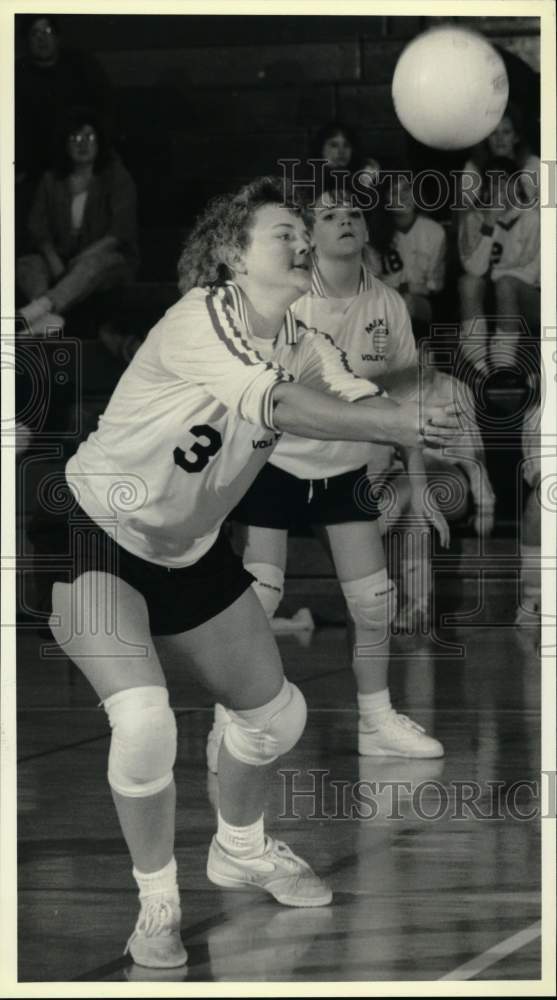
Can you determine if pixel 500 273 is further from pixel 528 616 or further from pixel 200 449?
pixel 200 449

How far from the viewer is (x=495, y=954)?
3023 millimetres

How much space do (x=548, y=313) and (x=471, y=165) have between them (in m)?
4.54

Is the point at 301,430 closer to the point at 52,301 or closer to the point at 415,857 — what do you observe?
the point at 415,857

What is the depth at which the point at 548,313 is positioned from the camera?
318cm

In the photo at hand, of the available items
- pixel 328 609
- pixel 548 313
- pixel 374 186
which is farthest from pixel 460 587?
pixel 548 313

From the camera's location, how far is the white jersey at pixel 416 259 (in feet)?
24.0

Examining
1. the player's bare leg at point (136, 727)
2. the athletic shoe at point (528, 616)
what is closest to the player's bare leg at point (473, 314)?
the athletic shoe at point (528, 616)

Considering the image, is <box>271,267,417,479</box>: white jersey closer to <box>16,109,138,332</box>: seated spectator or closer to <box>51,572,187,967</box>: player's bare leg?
<box>51,572,187,967</box>: player's bare leg

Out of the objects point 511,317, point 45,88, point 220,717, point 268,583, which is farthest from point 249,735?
point 45,88

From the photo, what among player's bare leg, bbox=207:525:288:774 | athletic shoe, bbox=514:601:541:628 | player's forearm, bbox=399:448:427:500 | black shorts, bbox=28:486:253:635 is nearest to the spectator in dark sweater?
athletic shoe, bbox=514:601:541:628

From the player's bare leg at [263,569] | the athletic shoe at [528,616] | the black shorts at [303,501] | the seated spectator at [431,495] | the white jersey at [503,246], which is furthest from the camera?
the white jersey at [503,246]

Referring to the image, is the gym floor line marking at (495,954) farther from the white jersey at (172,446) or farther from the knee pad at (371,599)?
the knee pad at (371,599)

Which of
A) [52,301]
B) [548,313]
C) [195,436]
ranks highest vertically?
[52,301]

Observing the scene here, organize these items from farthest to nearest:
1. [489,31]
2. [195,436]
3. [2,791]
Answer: [489,31] < [2,791] < [195,436]
